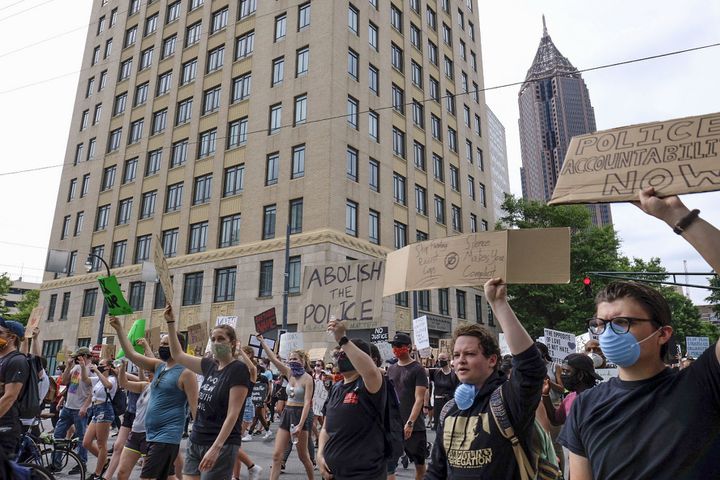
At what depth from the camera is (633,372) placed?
2248 mm

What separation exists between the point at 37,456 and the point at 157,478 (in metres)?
2.87

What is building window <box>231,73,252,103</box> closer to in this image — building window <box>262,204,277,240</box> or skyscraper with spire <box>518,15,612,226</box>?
building window <box>262,204,277,240</box>

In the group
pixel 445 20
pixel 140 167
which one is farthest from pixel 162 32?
pixel 445 20

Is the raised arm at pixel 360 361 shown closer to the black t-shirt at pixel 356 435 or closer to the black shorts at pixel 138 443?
the black t-shirt at pixel 356 435

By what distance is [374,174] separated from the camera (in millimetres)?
29875

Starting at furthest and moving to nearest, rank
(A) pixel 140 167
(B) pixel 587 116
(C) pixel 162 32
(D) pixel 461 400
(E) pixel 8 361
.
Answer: (B) pixel 587 116, (C) pixel 162 32, (A) pixel 140 167, (E) pixel 8 361, (D) pixel 461 400

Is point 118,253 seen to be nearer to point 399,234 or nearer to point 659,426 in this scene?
point 399,234

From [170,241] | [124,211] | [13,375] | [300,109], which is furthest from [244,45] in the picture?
[13,375]

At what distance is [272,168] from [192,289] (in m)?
8.47

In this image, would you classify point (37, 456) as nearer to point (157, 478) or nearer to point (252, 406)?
point (157, 478)

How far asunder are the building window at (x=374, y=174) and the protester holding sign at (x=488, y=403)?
26299 mm

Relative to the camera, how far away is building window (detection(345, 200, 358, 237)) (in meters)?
27.3

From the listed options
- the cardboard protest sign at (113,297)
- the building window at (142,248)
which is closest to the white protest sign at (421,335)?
the cardboard protest sign at (113,297)

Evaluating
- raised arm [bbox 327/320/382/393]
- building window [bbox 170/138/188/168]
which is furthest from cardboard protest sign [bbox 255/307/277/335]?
building window [bbox 170/138/188/168]
